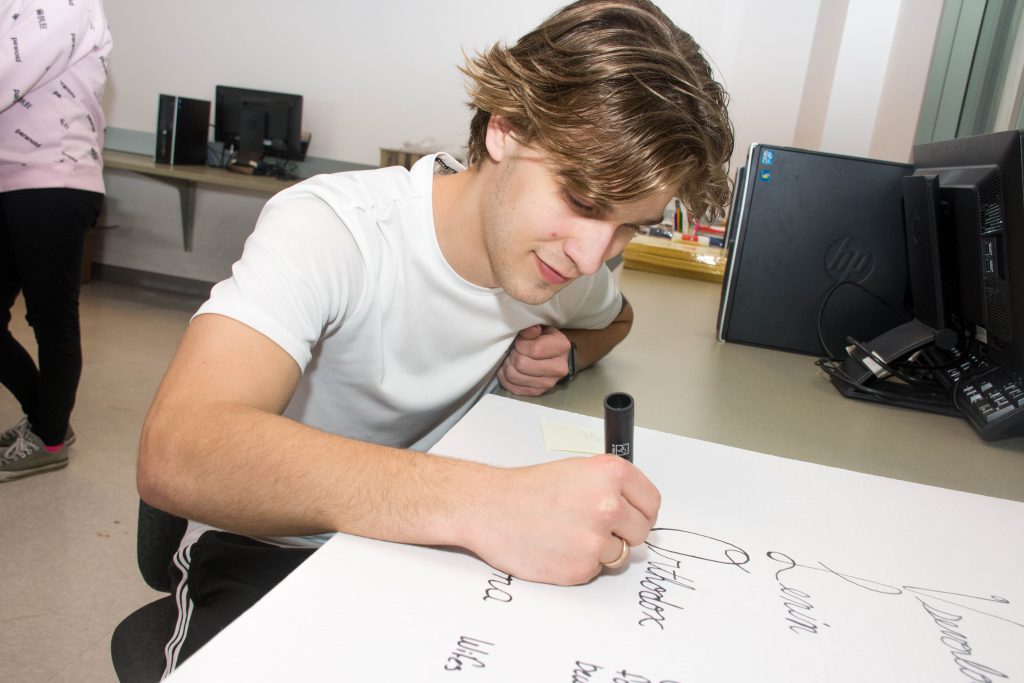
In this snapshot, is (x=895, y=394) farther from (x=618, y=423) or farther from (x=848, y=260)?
(x=618, y=423)

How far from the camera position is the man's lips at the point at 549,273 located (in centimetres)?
83

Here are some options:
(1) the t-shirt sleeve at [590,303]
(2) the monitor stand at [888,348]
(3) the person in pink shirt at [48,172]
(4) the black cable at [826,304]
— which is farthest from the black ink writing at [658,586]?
(3) the person in pink shirt at [48,172]

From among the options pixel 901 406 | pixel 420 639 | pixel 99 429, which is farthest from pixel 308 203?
pixel 99 429

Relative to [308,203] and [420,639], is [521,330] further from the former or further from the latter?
[420,639]

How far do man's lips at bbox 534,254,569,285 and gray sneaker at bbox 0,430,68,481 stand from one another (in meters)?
1.86

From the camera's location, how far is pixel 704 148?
→ 84cm

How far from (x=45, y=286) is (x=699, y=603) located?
6.11 ft

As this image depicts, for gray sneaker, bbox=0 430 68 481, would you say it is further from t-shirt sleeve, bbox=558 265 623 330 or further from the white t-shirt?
t-shirt sleeve, bbox=558 265 623 330

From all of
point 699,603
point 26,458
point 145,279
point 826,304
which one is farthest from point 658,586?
point 145,279

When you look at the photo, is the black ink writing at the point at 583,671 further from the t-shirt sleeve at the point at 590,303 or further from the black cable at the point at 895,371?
the black cable at the point at 895,371

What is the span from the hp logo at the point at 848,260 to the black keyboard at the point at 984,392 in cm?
22

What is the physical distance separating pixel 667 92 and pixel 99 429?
2.28 m

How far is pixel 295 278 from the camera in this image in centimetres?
69

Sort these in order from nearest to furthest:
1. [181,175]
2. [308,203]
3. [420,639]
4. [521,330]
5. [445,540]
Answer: [420,639] < [445,540] < [308,203] < [521,330] < [181,175]
